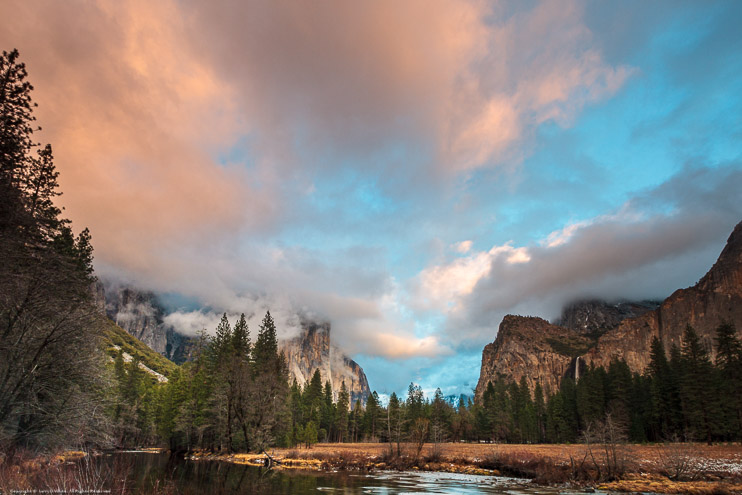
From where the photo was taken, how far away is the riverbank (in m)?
29.5

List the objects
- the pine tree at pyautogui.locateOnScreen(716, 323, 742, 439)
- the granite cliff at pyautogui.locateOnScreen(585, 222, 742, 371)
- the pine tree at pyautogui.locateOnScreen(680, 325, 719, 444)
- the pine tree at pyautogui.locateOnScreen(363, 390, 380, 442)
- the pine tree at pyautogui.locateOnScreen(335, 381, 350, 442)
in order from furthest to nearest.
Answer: the granite cliff at pyautogui.locateOnScreen(585, 222, 742, 371) < the pine tree at pyautogui.locateOnScreen(363, 390, 380, 442) < the pine tree at pyautogui.locateOnScreen(335, 381, 350, 442) < the pine tree at pyautogui.locateOnScreen(680, 325, 719, 444) < the pine tree at pyautogui.locateOnScreen(716, 323, 742, 439)

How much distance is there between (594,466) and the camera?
35.5 metres

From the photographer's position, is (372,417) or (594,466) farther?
(372,417)

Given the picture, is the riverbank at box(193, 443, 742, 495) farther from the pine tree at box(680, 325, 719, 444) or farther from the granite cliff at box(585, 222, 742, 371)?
the granite cliff at box(585, 222, 742, 371)

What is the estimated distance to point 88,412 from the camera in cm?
2152

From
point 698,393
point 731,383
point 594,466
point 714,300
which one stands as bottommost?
point 594,466

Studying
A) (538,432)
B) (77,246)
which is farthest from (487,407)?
(77,246)

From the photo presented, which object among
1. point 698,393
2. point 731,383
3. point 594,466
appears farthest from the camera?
point 698,393

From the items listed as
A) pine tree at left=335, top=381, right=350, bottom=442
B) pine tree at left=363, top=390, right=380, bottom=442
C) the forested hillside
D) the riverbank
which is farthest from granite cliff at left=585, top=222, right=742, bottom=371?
the forested hillside

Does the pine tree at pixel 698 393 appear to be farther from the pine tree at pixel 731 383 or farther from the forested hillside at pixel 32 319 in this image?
the forested hillside at pixel 32 319

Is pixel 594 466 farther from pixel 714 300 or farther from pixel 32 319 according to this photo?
pixel 714 300

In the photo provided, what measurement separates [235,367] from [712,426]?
66.2m

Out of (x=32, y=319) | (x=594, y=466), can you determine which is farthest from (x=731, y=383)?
(x=32, y=319)

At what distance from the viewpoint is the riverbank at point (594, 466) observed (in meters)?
29.5
